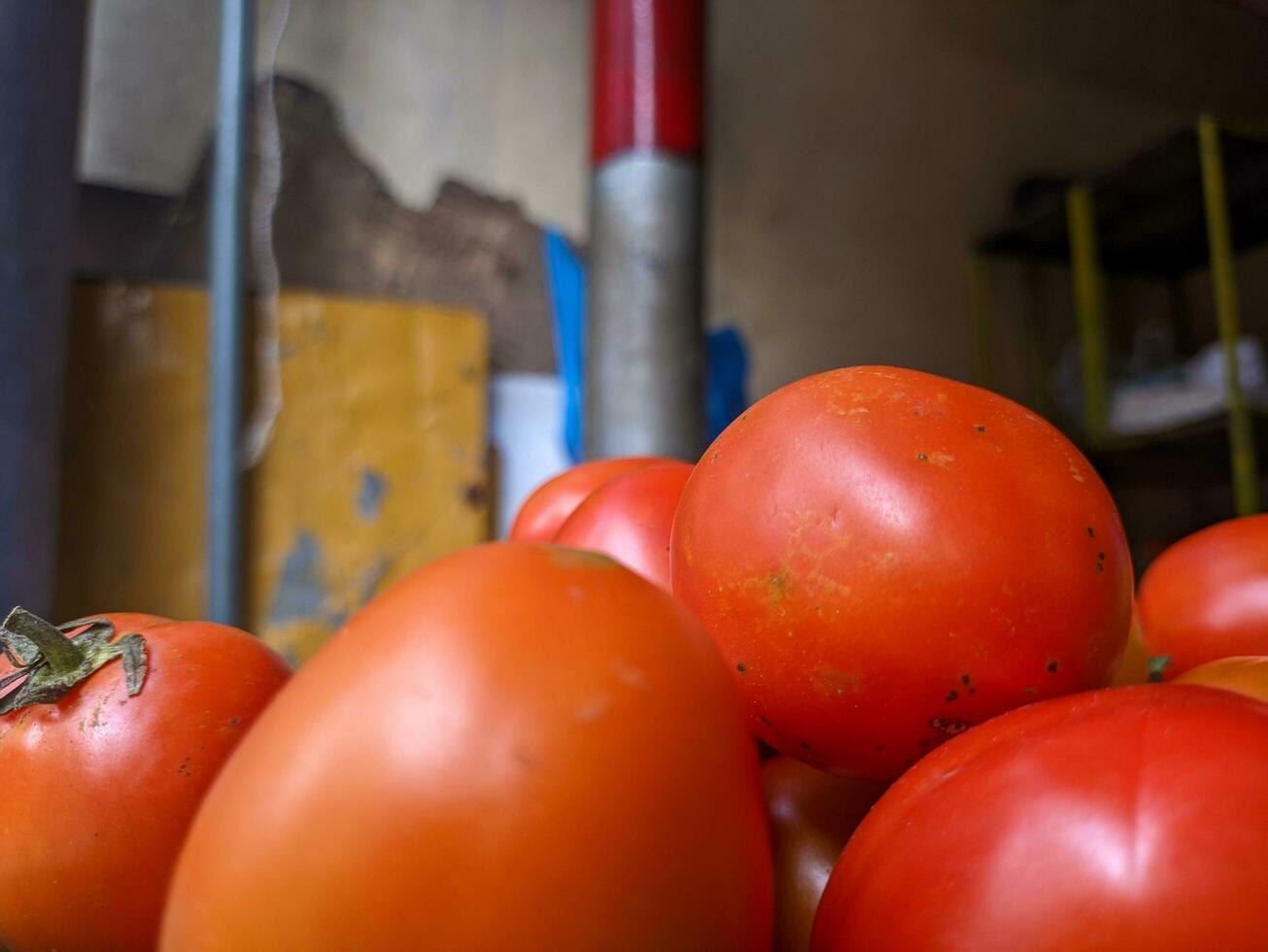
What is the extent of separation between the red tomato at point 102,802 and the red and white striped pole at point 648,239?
5.12 ft

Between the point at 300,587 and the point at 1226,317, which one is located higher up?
the point at 1226,317

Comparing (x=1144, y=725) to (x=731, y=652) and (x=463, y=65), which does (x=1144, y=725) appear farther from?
(x=463, y=65)

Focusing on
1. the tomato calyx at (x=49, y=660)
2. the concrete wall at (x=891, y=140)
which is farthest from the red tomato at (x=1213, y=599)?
the concrete wall at (x=891, y=140)

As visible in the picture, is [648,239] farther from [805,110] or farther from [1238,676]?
[1238,676]

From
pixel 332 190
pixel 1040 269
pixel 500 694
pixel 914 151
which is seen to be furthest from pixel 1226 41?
pixel 500 694

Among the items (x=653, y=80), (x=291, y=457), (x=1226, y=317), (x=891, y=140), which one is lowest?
(x=291, y=457)

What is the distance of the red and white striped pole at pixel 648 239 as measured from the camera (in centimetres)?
189

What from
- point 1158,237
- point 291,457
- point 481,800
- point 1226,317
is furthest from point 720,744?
point 1158,237

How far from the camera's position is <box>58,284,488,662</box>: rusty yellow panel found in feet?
5.69

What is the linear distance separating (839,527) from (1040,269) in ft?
11.2

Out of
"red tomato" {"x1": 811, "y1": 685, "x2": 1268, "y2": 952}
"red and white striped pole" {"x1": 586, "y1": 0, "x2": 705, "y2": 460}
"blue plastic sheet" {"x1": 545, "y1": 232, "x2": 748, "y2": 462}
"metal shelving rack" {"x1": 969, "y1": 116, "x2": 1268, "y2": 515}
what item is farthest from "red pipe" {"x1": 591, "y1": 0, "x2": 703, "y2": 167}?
"red tomato" {"x1": 811, "y1": 685, "x2": 1268, "y2": 952}

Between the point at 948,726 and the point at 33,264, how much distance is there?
4.97 ft

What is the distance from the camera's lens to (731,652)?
324 mm

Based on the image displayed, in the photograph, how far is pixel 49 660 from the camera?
0.33m
